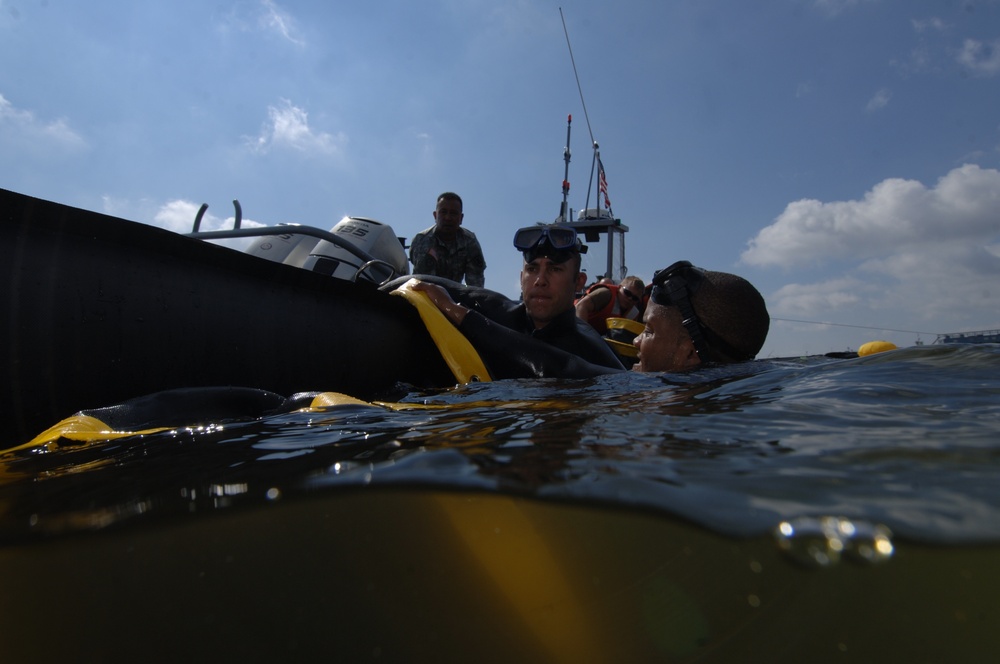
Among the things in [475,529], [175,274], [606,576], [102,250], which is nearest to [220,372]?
[175,274]

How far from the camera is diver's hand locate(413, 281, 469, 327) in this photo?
11.9 feet

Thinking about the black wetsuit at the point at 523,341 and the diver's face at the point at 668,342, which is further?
the diver's face at the point at 668,342

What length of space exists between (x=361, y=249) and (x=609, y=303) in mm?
2942

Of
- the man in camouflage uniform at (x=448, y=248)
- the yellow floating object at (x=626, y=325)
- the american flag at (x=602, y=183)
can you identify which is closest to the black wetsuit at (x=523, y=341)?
the yellow floating object at (x=626, y=325)

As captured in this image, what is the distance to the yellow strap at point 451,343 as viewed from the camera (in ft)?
10.8

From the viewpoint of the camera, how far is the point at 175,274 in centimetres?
221

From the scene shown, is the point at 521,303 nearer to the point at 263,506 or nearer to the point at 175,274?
the point at 175,274

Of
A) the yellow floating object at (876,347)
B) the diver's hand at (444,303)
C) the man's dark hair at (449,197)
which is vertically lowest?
the yellow floating object at (876,347)

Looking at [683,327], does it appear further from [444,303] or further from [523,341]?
[444,303]

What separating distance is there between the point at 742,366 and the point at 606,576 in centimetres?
258

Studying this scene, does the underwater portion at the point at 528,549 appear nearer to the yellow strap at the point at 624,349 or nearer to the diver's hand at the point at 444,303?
the diver's hand at the point at 444,303

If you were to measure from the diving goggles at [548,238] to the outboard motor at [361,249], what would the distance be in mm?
1466

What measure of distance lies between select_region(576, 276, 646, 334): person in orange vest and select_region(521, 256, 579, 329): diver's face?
105 inches

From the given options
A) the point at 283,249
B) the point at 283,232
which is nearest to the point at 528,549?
the point at 283,232
